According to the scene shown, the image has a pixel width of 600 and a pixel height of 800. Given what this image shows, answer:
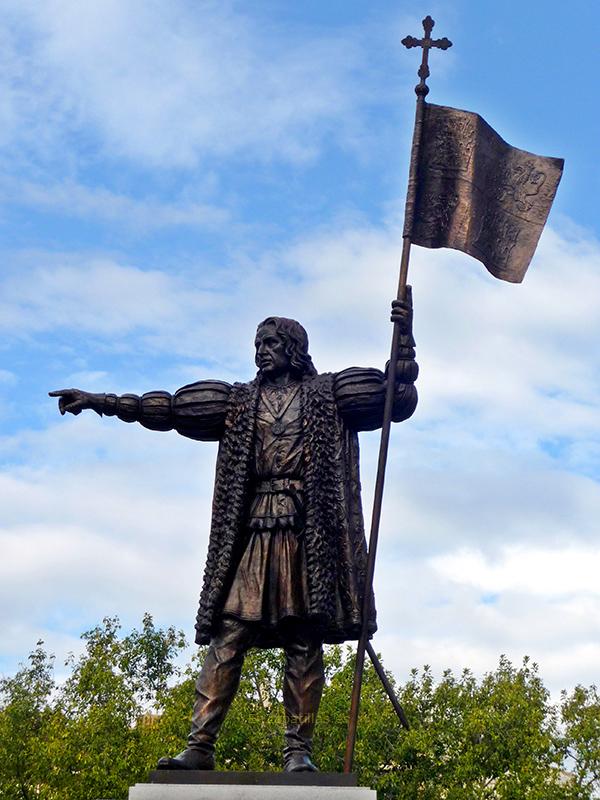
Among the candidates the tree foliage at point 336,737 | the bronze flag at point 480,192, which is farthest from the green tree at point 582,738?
the bronze flag at point 480,192

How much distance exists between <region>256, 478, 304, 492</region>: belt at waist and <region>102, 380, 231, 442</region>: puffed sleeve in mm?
591

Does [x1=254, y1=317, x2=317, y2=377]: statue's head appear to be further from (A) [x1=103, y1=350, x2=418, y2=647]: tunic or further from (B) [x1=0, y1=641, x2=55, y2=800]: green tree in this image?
(B) [x1=0, y1=641, x2=55, y2=800]: green tree

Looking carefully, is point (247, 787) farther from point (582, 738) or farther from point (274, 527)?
point (582, 738)

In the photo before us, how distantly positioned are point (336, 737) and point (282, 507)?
861 inches

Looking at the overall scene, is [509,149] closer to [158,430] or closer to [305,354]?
[305,354]

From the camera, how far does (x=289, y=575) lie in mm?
8625

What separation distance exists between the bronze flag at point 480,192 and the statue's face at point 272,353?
1485 mm

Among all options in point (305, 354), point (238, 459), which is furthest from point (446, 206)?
point (238, 459)

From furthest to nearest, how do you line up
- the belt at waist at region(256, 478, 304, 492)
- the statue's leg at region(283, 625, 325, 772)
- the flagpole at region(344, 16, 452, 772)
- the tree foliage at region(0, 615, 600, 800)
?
the tree foliage at region(0, 615, 600, 800), the belt at waist at region(256, 478, 304, 492), the flagpole at region(344, 16, 452, 772), the statue's leg at region(283, 625, 325, 772)

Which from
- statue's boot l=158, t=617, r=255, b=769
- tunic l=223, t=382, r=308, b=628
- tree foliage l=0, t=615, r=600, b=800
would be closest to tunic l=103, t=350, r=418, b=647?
tunic l=223, t=382, r=308, b=628

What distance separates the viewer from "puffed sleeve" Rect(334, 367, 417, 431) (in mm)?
9148

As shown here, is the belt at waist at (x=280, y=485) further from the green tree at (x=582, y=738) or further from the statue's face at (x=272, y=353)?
the green tree at (x=582, y=738)

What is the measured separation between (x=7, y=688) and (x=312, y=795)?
1091 inches

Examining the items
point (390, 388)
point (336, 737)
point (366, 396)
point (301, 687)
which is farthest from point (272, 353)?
point (336, 737)
